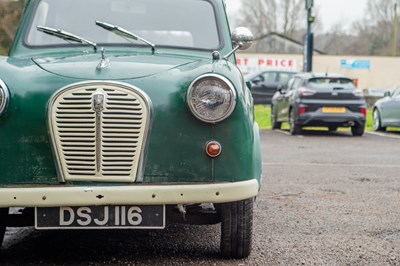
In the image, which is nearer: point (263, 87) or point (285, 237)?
point (285, 237)

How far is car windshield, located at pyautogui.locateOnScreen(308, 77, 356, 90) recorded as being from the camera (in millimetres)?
15406

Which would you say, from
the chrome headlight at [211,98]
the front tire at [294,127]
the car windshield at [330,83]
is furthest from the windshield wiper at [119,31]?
the front tire at [294,127]

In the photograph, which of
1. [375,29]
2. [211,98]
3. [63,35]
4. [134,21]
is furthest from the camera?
[375,29]

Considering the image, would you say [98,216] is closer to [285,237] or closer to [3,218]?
[3,218]

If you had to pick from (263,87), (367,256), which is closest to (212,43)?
(367,256)

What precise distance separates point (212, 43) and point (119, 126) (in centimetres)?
158

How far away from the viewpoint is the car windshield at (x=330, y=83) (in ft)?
50.5

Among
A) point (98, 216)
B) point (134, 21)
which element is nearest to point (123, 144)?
point (98, 216)

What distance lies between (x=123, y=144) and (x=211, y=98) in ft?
1.78

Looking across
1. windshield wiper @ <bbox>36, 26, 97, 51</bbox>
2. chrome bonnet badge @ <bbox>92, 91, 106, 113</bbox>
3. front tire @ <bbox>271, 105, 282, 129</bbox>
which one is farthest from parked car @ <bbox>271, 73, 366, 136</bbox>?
chrome bonnet badge @ <bbox>92, 91, 106, 113</bbox>

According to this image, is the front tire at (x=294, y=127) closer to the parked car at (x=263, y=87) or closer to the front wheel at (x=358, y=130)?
the front wheel at (x=358, y=130)

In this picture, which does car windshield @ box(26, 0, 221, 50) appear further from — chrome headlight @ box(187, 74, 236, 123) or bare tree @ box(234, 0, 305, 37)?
bare tree @ box(234, 0, 305, 37)

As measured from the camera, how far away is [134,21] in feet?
16.6

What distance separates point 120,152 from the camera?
365cm
